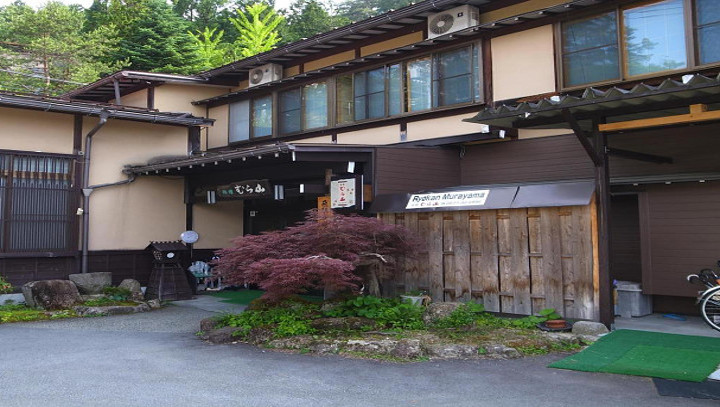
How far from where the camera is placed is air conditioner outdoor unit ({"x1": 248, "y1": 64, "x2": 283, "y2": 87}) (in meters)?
14.9

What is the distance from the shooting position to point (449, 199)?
32.0 feet

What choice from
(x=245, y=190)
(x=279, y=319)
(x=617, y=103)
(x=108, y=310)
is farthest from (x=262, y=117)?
(x=617, y=103)

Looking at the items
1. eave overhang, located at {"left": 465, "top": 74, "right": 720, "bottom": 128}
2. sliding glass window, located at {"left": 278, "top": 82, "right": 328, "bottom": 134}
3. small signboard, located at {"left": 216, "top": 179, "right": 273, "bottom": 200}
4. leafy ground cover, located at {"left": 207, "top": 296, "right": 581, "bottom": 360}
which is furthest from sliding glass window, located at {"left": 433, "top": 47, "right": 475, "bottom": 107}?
leafy ground cover, located at {"left": 207, "top": 296, "right": 581, "bottom": 360}

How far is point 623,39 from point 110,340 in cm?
982

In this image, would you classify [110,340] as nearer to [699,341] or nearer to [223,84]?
[699,341]

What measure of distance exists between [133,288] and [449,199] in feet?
25.7

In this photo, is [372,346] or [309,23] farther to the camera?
[309,23]

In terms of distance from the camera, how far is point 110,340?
8.59 metres

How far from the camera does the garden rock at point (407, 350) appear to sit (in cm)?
705

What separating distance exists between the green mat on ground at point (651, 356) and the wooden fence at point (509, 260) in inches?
32.1

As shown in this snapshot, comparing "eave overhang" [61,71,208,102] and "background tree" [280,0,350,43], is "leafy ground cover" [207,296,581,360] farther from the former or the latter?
"background tree" [280,0,350,43]

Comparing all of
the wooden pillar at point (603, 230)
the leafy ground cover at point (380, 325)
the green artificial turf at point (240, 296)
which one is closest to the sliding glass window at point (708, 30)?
the wooden pillar at point (603, 230)

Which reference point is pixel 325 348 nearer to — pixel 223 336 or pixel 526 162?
pixel 223 336

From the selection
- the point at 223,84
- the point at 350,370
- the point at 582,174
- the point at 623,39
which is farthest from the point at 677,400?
the point at 223,84
